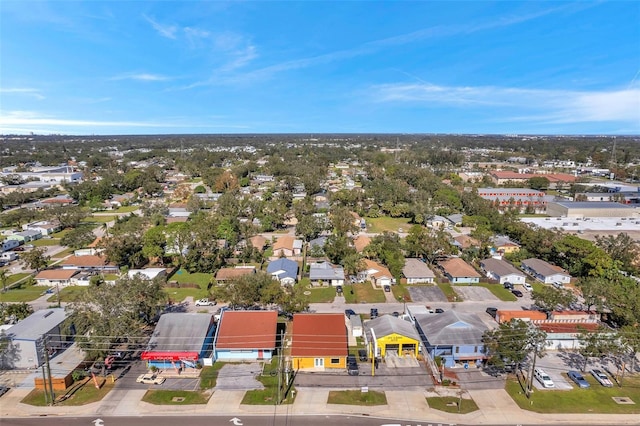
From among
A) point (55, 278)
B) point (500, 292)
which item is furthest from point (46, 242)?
point (500, 292)

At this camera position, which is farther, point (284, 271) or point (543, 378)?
point (284, 271)

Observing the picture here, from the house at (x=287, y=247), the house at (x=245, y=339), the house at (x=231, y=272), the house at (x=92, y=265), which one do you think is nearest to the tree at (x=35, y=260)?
the house at (x=92, y=265)

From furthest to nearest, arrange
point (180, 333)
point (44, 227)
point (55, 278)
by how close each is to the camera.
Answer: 1. point (44, 227)
2. point (55, 278)
3. point (180, 333)

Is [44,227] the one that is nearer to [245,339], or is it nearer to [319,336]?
[245,339]

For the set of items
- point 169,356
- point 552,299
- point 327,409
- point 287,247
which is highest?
point 552,299

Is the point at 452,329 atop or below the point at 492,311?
atop

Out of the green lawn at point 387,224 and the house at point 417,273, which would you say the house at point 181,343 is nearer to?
the house at point 417,273

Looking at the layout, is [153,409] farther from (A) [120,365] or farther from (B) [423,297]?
(B) [423,297]

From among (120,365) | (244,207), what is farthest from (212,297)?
(244,207)
